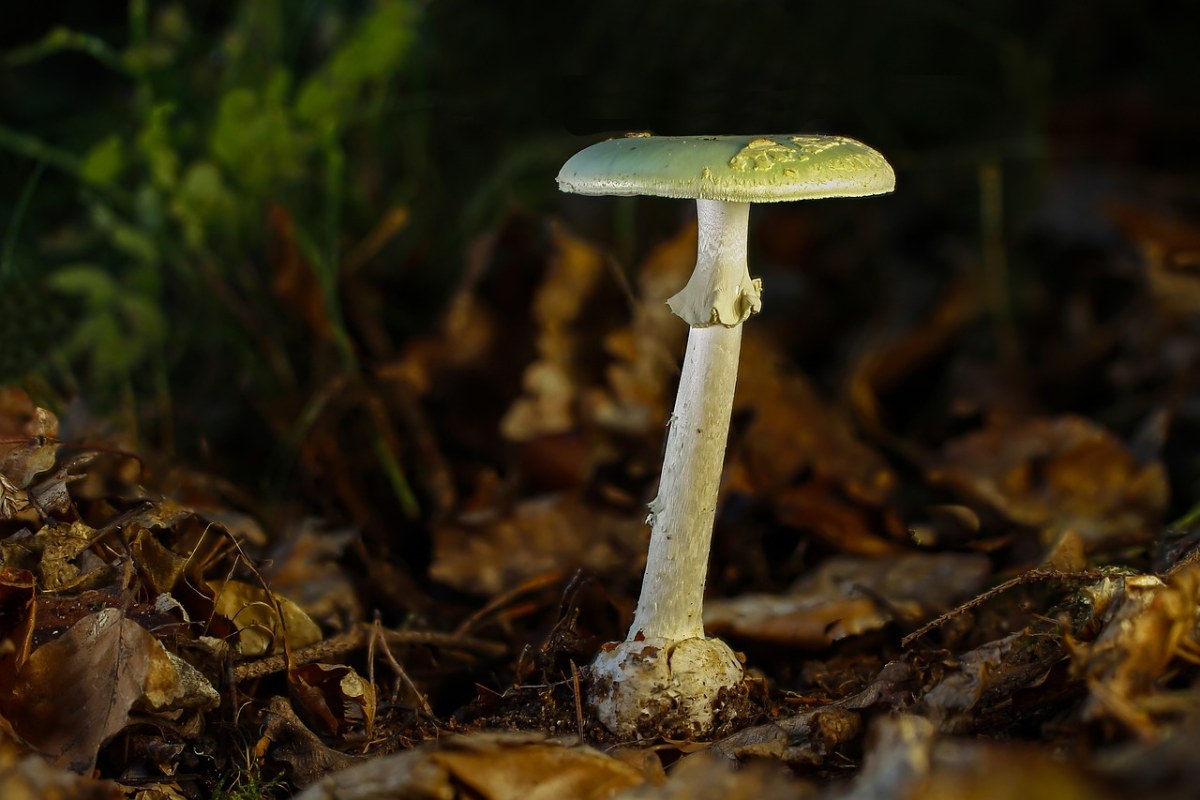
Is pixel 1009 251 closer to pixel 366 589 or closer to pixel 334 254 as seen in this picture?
pixel 334 254

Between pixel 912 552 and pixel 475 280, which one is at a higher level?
pixel 475 280

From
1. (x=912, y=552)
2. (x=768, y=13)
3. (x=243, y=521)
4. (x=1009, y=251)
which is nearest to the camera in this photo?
(x=243, y=521)

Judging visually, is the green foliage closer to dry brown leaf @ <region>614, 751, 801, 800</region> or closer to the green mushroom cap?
the green mushroom cap

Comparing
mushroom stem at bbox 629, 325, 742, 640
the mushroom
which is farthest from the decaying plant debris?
mushroom stem at bbox 629, 325, 742, 640

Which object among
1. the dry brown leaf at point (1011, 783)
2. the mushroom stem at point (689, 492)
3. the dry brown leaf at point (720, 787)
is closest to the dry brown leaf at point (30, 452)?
the mushroom stem at point (689, 492)

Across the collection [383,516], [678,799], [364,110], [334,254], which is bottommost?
[383,516]

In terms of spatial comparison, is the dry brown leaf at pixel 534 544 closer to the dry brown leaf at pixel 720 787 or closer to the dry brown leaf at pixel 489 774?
the dry brown leaf at pixel 489 774

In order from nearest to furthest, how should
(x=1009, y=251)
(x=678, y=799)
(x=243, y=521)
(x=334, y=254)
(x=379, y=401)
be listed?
(x=678, y=799)
(x=243, y=521)
(x=334, y=254)
(x=379, y=401)
(x=1009, y=251)

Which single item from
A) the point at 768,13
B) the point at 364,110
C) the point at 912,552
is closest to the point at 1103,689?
the point at 912,552
